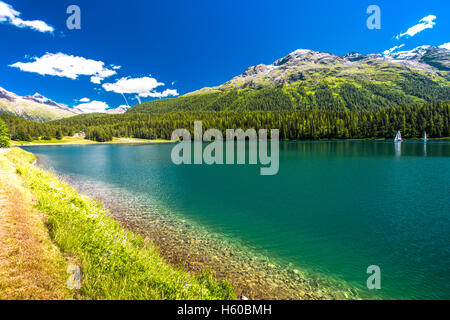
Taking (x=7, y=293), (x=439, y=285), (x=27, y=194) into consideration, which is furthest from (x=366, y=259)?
(x=27, y=194)

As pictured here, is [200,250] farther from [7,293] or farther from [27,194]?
[27,194]

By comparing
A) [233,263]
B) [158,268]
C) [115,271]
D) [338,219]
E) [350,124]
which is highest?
[350,124]

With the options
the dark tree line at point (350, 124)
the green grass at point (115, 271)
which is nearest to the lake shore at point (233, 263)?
the green grass at point (115, 271)

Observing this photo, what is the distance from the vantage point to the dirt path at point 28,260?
5.43 m

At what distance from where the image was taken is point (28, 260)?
21.5 ft

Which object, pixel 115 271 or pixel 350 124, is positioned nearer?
pixel 115 271

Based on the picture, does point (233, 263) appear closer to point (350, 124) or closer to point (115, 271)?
point (115, 271)

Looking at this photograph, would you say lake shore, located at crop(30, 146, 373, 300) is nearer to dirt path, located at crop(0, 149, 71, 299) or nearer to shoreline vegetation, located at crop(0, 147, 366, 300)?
shoreline vegetation, located at crop(0, 147, 366, 300)

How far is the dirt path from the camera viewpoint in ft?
17.8

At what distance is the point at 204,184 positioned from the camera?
31.4m

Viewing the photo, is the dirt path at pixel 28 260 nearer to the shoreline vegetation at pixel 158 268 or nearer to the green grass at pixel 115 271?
the shoreline vegetation at pixel 158 268

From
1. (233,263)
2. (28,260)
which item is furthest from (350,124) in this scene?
(28,260)
